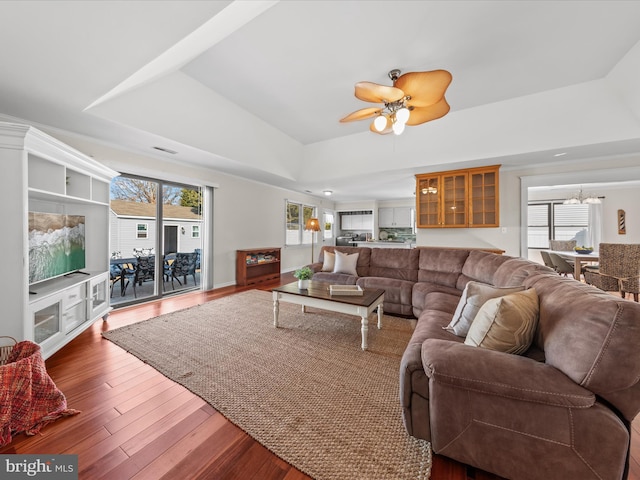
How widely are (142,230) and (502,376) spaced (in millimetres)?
4826

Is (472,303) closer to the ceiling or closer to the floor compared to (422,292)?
closer to the ceiling

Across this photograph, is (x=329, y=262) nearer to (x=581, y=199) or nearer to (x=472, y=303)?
(x=472, y=303)

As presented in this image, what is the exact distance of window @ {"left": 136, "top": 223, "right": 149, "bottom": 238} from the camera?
3996mm

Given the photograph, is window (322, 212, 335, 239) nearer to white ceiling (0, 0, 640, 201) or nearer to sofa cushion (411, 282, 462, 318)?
white ceiling (0, 0, 640, 201)

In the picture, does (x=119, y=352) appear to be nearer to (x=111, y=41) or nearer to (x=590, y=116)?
(x=111, y=41)

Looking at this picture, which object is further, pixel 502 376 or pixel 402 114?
pixel 402 114

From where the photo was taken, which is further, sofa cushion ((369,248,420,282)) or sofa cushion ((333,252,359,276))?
sofa cushion ((333,252,359,276))

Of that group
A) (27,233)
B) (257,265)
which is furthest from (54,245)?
(257,265)

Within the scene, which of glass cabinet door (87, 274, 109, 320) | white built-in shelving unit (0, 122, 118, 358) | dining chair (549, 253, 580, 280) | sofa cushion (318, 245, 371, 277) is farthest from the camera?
dining chair (549, 253, 580, 280)

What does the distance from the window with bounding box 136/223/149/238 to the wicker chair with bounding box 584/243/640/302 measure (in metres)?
7.15

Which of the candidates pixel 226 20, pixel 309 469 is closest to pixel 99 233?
pixel 226 20

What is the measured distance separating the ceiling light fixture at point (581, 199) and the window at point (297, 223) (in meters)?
6.85

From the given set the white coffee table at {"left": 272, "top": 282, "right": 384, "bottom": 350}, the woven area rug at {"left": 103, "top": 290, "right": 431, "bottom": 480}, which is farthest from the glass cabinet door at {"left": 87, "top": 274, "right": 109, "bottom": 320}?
the white coffee table at {"left": 272, "top": 282, "right": 384, "bottom": 350}

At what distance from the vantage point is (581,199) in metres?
6.34
